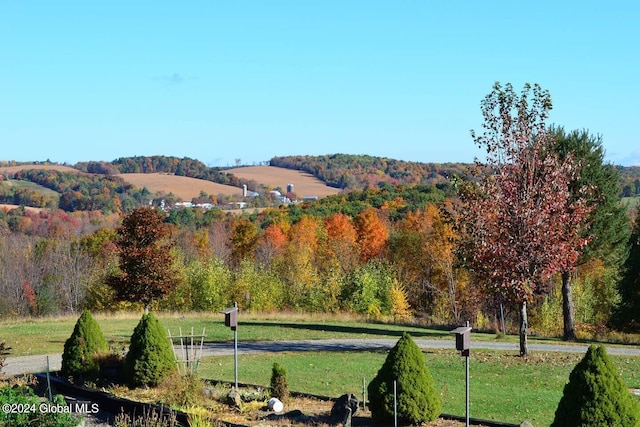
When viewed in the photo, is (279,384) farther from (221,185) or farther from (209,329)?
(221,185)

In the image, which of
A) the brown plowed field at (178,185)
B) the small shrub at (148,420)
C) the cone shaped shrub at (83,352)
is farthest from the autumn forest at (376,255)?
the small shrub at (148,420)

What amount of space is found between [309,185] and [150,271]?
418ft

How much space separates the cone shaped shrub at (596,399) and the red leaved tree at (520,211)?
11875mm

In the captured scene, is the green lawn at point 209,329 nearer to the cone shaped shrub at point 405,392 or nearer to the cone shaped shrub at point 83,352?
the cone shaped shrub at point 83,352

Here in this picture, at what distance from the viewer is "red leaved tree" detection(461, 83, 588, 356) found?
2255cm

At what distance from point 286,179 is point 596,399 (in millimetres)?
157139

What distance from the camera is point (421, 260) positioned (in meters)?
60.4

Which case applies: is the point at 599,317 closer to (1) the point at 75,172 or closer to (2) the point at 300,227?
(2) the point at 300,227

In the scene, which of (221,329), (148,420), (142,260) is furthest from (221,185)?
(148,420)

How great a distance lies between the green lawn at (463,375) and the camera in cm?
1572

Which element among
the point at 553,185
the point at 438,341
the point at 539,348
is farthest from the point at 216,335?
the point at 553,185

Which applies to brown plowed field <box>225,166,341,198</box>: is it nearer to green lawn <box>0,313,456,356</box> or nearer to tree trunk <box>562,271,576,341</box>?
green lawn <box>0,313,456,356</box>

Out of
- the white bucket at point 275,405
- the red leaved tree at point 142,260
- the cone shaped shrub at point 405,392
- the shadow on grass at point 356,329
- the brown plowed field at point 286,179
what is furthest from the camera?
the brown plowed field at point 286,179

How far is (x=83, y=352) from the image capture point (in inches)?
672
